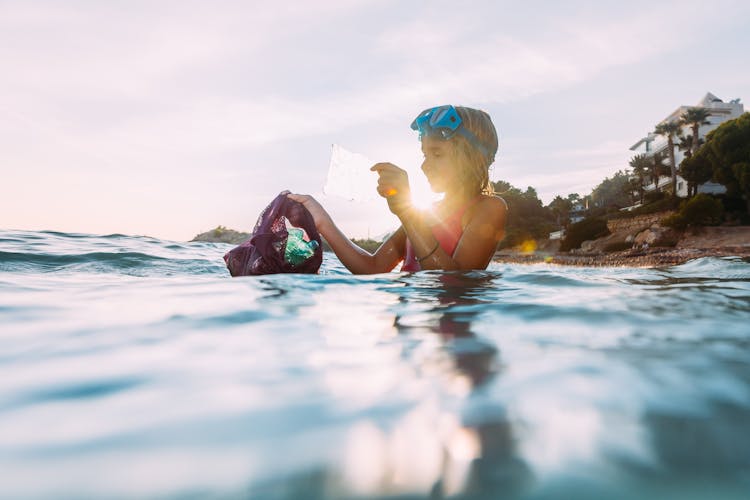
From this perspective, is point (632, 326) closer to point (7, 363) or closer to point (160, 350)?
point (160, 350)

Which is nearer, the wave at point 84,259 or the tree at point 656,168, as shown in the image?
the wave at point 84,259

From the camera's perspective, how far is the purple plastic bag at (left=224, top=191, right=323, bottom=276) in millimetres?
3885

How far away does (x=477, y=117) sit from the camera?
13.9ft

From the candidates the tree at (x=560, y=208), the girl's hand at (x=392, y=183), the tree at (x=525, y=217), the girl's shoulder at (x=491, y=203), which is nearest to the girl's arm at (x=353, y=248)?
the girl's hand at (x=392, y=183)

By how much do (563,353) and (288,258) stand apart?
2.78 m

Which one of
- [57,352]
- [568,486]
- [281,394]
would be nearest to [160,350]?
[57,352]

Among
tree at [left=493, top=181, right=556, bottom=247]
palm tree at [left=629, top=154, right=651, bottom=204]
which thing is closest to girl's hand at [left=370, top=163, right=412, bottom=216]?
tree at [left=493, top=181, right=556, bottom=247]

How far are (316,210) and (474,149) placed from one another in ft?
4.92

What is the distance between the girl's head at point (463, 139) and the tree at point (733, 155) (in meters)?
36.1

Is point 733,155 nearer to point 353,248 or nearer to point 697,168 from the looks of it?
point 697,168

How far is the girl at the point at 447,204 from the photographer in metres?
3.80

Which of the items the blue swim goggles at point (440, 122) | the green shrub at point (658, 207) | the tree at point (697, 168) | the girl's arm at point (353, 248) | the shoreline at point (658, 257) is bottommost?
the shoreline at point (658, 257)

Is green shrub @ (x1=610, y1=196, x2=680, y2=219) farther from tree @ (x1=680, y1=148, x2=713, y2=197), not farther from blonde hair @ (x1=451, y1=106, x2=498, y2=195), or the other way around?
blonde hair @ (x1=451, y1=106, x2=498, y2=195)

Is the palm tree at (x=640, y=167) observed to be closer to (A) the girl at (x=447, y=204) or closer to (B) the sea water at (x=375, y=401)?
(A) the girl at (x=447, y=204)
